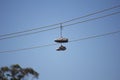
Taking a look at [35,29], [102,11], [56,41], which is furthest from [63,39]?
[102,11]

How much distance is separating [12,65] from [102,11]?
2425cm

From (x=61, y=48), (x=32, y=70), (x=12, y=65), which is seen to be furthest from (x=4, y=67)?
(x=61, y=48)

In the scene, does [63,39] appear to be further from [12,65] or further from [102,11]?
[12,65]

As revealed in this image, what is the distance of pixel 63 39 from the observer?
18000mm

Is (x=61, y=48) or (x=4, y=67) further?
(x=4, y=67)

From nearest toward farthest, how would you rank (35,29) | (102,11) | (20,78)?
(102,11) < (35,29) < (20,78)

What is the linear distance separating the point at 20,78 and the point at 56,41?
1932cm

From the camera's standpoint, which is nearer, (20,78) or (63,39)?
(63,39)

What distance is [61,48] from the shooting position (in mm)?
18906

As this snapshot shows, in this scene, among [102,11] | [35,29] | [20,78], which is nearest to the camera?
[102,11]

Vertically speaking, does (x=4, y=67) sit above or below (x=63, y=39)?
above

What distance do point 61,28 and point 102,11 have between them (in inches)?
157

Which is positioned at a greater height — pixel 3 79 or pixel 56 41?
pixel 3 79

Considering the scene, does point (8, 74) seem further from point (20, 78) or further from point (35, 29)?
point (35, 29)
